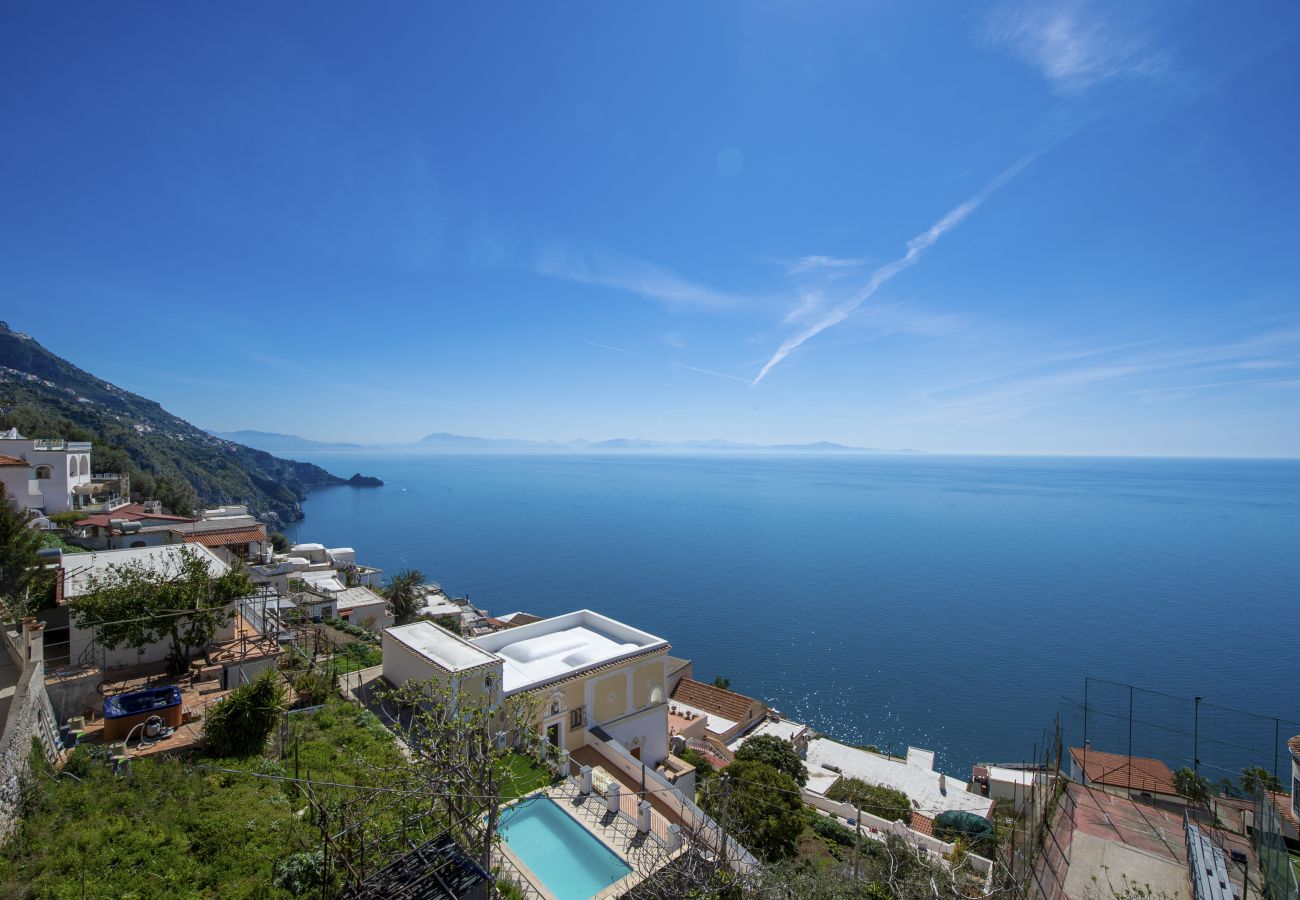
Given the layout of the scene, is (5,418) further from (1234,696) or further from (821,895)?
(1234,696)

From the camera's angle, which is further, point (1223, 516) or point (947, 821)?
point (1223, 516)

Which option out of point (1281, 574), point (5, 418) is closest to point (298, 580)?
point (5, 418)

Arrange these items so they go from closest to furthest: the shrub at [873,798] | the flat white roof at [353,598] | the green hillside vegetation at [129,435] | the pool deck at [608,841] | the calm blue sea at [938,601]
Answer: the pool deck at [608,841]
the shrub at [873,798]
the flat white roof at [353,598]
the calm blue sea at [938,601]
the green hillside vegetation at [129,435]

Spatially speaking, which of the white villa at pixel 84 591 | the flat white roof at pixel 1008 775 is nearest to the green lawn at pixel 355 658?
the white villa at pixel 84 591

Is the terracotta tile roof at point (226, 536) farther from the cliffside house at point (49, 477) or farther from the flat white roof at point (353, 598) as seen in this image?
the cliffside house at point (49, 477)

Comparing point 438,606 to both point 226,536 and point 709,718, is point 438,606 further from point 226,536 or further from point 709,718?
point 709,718
